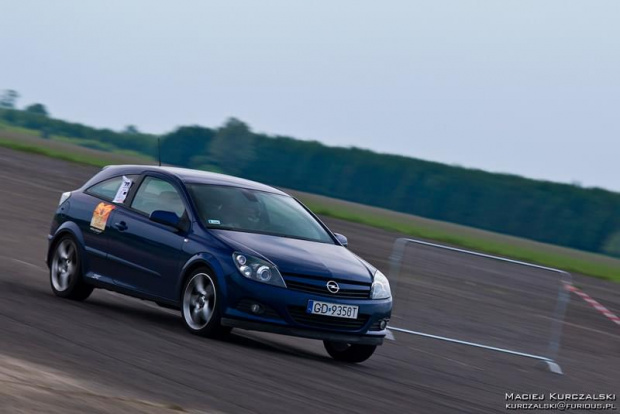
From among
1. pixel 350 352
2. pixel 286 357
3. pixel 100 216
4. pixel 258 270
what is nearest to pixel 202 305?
pixel 258 270

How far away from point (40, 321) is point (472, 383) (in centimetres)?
377

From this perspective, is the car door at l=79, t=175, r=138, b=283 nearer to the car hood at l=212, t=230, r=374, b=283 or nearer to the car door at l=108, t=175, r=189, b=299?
the car door at l=108, t=175, r=189, b=299

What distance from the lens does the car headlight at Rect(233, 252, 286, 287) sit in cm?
1013

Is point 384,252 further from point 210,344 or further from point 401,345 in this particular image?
point 210,344

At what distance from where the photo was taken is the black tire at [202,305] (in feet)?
33.6

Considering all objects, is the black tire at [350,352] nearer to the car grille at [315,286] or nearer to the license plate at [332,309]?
the license plate at [332,309]

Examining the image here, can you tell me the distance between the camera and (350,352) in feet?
36.1

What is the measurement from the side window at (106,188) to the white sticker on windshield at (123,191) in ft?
0.22

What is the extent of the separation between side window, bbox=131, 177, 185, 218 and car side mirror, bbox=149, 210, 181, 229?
193 mm

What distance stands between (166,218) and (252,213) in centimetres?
84

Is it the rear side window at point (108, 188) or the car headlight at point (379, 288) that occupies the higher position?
the rear side window at point (108, 188)

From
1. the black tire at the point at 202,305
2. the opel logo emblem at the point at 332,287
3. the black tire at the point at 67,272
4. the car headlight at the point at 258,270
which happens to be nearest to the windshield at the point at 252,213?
the black tire at the point at 202,305

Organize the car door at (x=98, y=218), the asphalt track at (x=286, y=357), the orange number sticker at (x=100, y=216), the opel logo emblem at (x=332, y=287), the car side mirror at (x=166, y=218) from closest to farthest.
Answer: the asphalt track at (x=286, y=357) → the opel logo emblem at (x=332, y=287) → the car side mirror at (x=166, y=218) → the car door at (x=98, y=218) → the orange number sticker at (x=100, y=216)

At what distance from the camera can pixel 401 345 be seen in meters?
13.1
